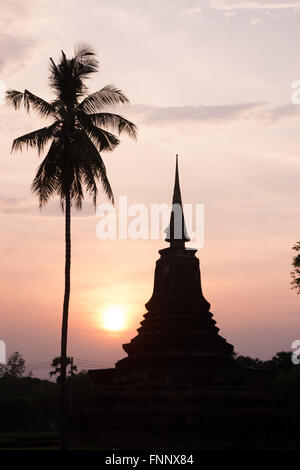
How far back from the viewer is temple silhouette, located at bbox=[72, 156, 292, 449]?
4588 cm

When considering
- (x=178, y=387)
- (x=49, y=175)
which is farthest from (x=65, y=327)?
(x=178, y=387)

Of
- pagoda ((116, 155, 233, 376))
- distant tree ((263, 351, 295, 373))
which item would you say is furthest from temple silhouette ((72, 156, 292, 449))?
distant tree ((263, 351, 295, 373))

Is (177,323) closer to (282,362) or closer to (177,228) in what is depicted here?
(177,228)

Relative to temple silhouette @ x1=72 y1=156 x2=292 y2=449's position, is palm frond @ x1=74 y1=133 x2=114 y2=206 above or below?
above

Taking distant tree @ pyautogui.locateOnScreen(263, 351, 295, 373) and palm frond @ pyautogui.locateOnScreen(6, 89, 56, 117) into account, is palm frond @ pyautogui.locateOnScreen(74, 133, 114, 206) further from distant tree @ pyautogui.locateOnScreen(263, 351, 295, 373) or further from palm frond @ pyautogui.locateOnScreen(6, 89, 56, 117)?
distant tree @ pyautogui.locateOnScreen(263, 351, 295, 373)

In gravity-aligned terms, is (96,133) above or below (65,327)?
above

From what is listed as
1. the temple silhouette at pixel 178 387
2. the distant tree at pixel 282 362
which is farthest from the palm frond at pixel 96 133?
the distant tree at pixel 282 362

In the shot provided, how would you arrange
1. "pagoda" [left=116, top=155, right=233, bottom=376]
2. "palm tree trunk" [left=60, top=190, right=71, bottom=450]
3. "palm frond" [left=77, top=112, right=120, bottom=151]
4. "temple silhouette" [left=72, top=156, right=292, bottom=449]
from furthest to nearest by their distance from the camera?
"pagoda" [left=116, top=155, right=233, bottom=376], "temple silhouette" [left=72, top=156, right=292, bottom=449], "palm frond" [left=77, top=112, right=120, bottom=151], "palm tree trunk" [left=60, top=190, right=71, bottom=450]

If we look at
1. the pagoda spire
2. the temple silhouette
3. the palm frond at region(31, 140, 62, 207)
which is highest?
the pagoda spire

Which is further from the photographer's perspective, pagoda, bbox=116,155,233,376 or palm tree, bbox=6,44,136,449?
pagoda, bbox=116,155,233,376

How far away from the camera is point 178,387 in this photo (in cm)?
4744

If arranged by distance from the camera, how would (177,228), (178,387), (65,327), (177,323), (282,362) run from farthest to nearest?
1. (282,362)
2. (177,228)
3. (177,323)
4. (178,387)
5. (65,327)

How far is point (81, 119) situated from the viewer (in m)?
36.8

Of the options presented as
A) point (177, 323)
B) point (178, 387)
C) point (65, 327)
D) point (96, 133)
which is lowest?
point (178, 387)
